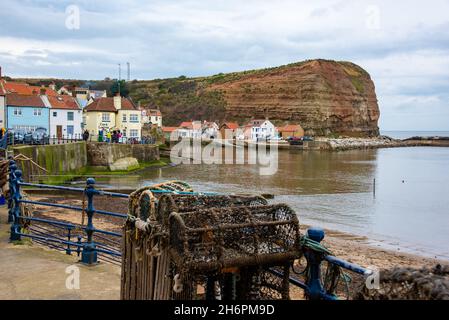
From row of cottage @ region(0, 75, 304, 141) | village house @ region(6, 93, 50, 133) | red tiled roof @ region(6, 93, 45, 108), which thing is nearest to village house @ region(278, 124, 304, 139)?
row of cottage @ region(0, 75, 304, 141)

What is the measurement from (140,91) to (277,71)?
47064mm

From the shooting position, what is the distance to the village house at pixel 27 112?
147ft

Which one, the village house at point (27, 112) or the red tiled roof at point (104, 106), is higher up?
the red tiled roof at point (104, 106)

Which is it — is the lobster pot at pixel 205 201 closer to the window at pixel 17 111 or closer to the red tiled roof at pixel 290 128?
the window at pixel 17 111

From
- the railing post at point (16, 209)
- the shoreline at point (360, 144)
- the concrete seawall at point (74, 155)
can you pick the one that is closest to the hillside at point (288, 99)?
the shoreline at point (360, 144)

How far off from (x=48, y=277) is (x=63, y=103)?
47.5 metres

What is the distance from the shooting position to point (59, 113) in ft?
163

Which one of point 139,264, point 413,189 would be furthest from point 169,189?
point 413,189

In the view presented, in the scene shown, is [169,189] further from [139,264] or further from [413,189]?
[413,189]

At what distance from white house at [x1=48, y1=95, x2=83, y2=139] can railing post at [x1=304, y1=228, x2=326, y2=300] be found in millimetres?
49054

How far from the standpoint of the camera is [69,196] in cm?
2714

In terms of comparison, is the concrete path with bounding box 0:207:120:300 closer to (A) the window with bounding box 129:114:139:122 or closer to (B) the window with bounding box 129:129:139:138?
(B) the window with bounding box 129:129:139:138

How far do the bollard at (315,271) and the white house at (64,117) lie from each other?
49.1 meters
